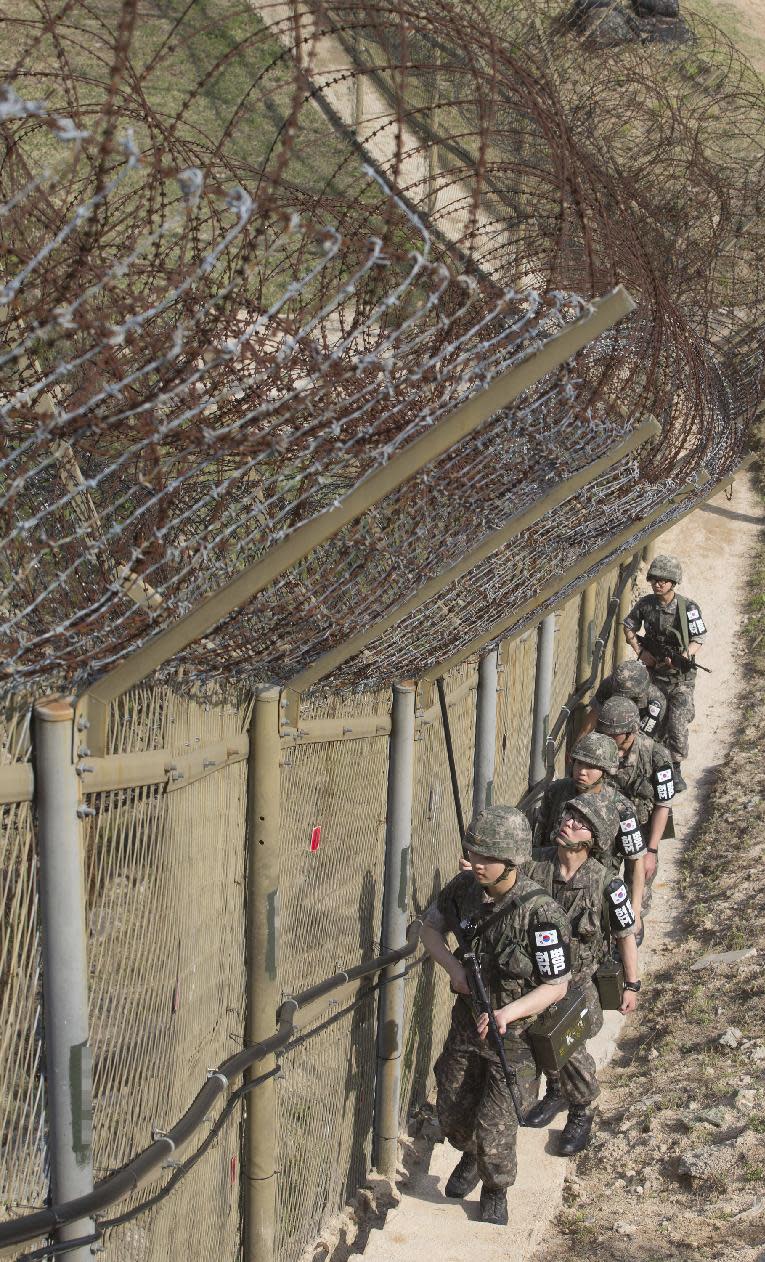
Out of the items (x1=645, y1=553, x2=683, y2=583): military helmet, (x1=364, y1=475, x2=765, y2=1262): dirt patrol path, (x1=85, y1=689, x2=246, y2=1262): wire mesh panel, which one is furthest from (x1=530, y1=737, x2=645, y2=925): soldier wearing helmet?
(x1=645, y1=553, x2=683, y2=583): military helmet

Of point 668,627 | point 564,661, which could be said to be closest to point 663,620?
point 668,627

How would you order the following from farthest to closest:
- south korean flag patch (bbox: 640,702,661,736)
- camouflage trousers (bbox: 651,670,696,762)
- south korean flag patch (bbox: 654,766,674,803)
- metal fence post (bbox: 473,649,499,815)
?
camouflage trousers (bbox: 651,670,696,762) < south korean flag patch (bbox: 640,702,661,736) < south korean flag patch (bbox: 654,766,674,803) < metal fence post (bbox: 473,649,499,815)

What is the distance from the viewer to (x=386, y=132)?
22078 mm

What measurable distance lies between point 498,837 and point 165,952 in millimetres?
1726

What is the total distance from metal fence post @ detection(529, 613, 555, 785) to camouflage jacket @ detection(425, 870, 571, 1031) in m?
3.07

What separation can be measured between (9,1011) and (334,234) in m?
1.40

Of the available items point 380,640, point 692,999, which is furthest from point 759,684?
point 380,640

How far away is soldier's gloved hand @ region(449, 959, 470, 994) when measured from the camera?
5035 mm

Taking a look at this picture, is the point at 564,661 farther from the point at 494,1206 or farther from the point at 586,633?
the point at 494,1206

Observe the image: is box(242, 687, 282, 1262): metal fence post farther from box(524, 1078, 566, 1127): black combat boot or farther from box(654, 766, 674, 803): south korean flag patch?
box(654, 766, 674, 803): south korean flag patch

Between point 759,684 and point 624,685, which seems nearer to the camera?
point 624,685

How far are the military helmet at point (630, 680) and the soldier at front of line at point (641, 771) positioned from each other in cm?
66

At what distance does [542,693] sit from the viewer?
27.0 ft

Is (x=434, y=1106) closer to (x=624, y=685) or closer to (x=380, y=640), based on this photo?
(x=380, y=640)
